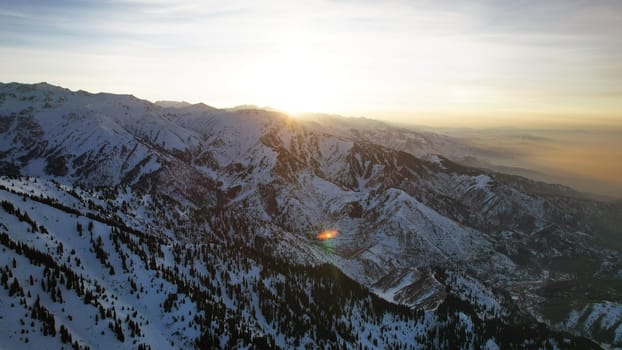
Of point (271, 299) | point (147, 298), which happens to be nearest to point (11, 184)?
point (147, 298)

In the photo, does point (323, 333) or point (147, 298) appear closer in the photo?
point (147, 298)

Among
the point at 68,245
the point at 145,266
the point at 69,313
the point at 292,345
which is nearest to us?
the point at 69,313

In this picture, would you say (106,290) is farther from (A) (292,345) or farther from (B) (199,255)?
(A) (292,345)

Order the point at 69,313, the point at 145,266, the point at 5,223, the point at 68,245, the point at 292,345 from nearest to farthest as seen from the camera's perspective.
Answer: the point at 69,313, the point at 5,223, the point at 68,245, the point at 145,266, the point at 292,345

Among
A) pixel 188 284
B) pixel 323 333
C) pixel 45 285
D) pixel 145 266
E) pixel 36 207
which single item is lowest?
pixel 323 333

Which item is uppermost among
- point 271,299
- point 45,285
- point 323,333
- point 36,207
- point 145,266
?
point 36,207

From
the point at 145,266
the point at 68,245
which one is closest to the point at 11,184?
the point at 68,245

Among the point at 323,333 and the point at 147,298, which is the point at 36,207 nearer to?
the point at 147,298

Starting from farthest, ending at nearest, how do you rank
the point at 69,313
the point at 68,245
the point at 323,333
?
the point at 323,333, the point at 68,245, the point at 69,313

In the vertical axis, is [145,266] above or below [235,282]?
above
